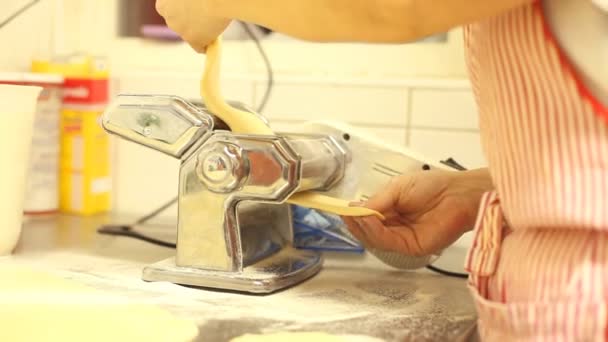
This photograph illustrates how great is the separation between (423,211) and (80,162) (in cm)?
58

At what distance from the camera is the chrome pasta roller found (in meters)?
0.61

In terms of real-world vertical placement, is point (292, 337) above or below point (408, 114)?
below

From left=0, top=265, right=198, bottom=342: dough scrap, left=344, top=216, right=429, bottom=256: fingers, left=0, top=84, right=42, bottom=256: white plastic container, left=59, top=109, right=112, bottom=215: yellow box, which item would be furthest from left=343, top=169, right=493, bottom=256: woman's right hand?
left=59, top=109, right=112, bottom=215: yellow box

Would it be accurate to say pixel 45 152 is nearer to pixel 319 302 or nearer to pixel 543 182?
pixel 319 302

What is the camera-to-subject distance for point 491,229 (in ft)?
1.55

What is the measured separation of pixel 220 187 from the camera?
62 centimetres

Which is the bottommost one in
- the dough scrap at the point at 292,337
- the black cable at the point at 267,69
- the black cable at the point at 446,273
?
the black cable at the point at 446,273

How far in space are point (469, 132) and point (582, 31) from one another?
565 mm

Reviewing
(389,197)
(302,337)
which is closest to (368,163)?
(389,197)

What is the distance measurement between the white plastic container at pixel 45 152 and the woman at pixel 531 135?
0.63m

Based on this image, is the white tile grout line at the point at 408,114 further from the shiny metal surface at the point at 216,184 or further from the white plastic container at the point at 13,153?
the white plastic container at the point at 13,153

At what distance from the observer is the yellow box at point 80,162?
1063mm

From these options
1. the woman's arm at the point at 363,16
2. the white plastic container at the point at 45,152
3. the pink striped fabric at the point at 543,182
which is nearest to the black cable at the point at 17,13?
the white plastic container at the point at 45,152

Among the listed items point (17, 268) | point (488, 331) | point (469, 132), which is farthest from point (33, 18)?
point (488, 331)
